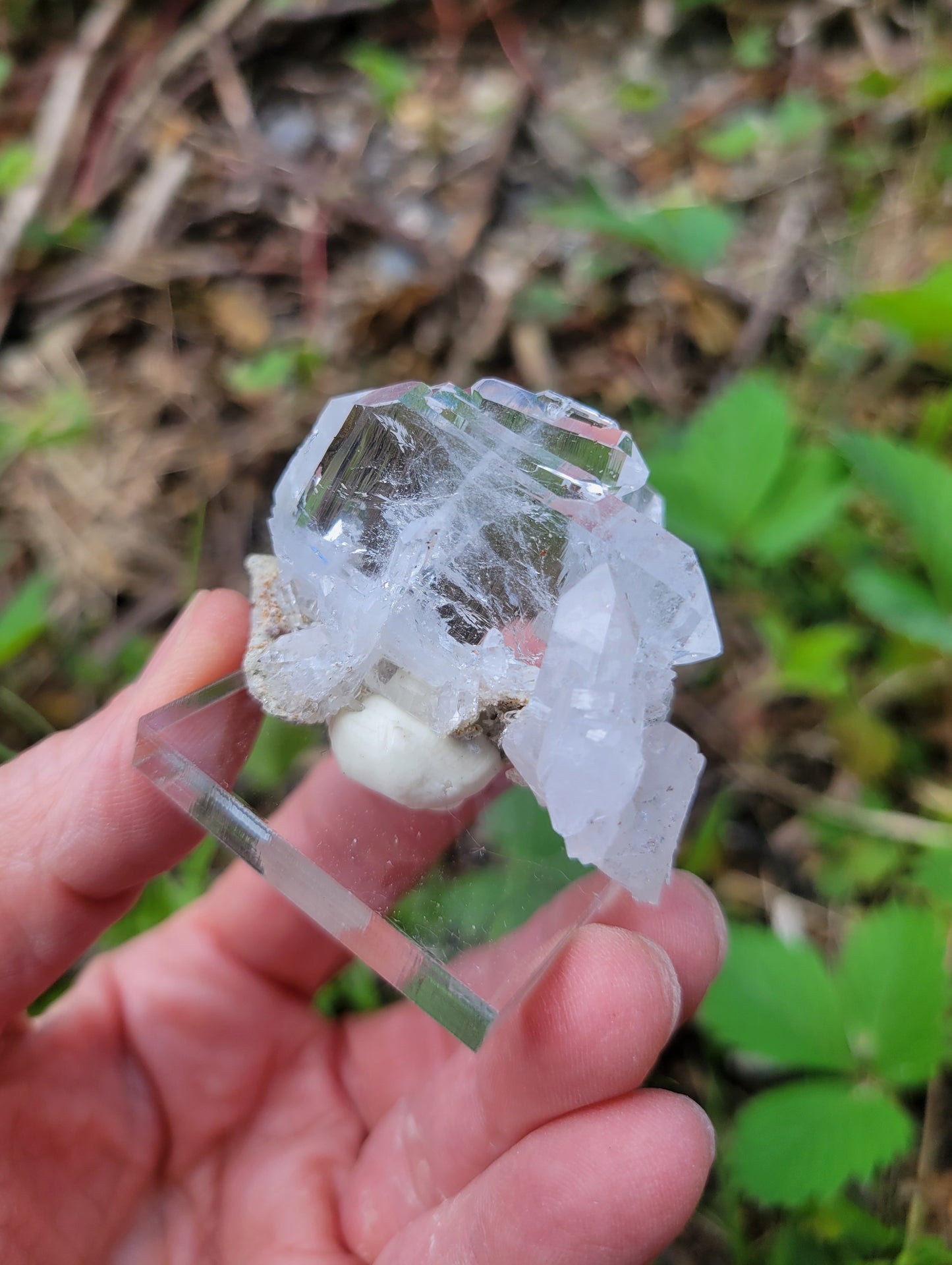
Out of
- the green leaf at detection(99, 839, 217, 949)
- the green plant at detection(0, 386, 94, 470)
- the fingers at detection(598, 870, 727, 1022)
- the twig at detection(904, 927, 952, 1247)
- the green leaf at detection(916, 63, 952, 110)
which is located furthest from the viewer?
the green leaf at detection(916, 63, 952, 110)

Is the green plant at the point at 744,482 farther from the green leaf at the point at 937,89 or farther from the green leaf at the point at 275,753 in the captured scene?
the green leaf at the point at 937,89

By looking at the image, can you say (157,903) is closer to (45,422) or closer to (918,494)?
(45,422)

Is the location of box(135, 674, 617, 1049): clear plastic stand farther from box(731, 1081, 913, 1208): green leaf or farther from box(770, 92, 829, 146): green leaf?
box(770, 92, 829, 146): green leaf

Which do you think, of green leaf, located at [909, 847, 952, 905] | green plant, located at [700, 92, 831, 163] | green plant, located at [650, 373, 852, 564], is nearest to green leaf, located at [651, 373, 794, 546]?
green plant, located at [650, 373, 852, 564]

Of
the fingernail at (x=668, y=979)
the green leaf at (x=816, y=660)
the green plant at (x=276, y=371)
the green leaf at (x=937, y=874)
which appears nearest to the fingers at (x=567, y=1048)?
the fingernail at (x=668, y=979)

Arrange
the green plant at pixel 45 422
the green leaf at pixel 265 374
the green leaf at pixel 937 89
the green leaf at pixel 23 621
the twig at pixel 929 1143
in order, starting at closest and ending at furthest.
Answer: the twig at pixel 929 1143, the green leaf at pixel 23 621, the green plant at pixel 45 422, the green leaf at pixel 265 374, the green leaf at pixel 937 89

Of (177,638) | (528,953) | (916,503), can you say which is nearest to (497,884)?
(528,953)
